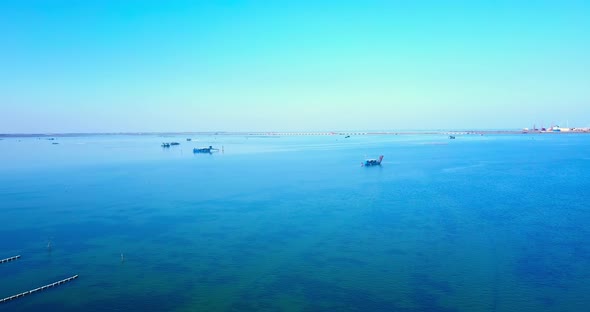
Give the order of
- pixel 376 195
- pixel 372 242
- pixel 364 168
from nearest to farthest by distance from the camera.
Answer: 1. pixel 372 242
2. pixel 376 195
3. pixel 364 168

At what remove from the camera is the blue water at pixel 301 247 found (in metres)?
13.2

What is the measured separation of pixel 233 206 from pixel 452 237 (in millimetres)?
14309

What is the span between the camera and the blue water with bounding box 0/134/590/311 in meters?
13.2

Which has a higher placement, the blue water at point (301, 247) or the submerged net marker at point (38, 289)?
the submerged net marker at point (38, 289)

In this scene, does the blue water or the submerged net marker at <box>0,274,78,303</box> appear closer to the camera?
the submerged net marker at <box>0,274,78,303</box>

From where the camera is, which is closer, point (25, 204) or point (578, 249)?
point (578, 249)

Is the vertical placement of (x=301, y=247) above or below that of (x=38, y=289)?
below

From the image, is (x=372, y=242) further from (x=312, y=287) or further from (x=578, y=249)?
(x=578, y=249)

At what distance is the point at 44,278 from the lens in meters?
14.6

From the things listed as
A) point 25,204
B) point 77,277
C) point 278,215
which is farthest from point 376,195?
point 25,204

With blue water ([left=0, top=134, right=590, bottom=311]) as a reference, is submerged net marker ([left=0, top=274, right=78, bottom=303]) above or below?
above

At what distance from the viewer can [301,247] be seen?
1814cm

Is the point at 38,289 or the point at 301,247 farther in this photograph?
the point at 301,247

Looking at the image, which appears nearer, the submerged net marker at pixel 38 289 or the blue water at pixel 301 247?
the submerged net marker at pixel 38 289
